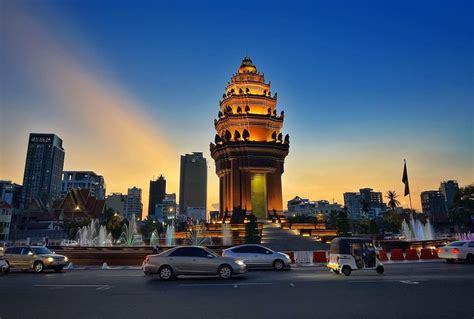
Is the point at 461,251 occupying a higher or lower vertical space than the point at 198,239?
lower

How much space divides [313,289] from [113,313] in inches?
261

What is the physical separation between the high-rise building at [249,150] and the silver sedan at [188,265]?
93.2ft

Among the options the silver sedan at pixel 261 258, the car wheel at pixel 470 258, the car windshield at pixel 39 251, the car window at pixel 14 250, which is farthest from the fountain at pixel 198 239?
the car wheel at pixel 470 258

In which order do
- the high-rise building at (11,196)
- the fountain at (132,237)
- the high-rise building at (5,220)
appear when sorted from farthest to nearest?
the high-rise building at (11,196) < the high-rise building at (5,220) < the fountain at (132,237)

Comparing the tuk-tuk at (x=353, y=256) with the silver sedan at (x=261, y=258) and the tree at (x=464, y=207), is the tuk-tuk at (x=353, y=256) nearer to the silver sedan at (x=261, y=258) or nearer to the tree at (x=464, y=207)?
the silver sedan at (x=261, y=258)

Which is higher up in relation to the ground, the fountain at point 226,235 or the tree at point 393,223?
the tree at point 393,223

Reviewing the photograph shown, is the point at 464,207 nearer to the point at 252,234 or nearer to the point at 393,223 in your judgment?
the point at 393,223

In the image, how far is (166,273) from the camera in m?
15.6

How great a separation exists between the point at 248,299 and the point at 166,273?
255 inches

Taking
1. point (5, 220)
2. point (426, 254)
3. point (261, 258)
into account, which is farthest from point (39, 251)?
point (5, 220)

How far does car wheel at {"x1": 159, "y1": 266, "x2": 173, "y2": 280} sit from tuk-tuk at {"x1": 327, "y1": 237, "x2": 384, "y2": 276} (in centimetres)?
777

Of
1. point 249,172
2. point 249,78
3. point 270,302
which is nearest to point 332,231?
point 249,172

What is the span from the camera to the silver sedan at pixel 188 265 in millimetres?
15656

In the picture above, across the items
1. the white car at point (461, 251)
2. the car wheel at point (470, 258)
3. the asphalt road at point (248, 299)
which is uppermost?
the white car at point (461, 251)
